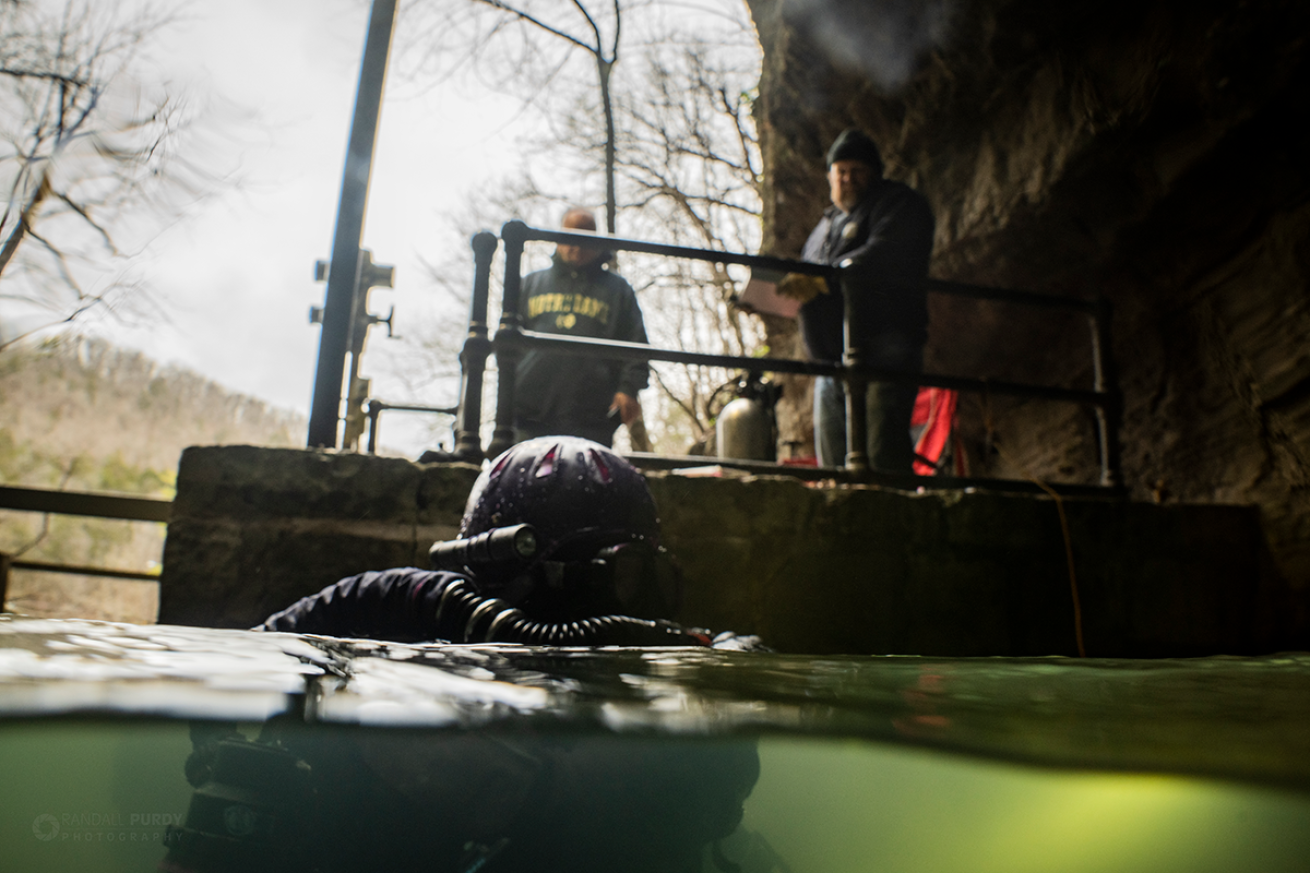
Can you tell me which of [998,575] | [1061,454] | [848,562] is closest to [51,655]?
[848,562]

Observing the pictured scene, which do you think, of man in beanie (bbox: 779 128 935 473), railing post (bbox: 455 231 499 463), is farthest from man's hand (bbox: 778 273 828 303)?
railing post (bbox: 455 231 499 463)

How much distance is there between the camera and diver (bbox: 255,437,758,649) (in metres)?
1.98

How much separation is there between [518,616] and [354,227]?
2361 millimetres

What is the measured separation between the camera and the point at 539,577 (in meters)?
2.18

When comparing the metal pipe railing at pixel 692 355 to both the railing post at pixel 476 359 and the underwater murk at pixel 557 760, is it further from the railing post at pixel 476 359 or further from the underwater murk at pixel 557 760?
the underwater murk at pixel 557 760

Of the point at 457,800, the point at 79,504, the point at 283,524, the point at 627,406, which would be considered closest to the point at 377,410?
the point at 79,504

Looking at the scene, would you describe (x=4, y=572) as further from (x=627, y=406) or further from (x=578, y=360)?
(x=627, y=406)

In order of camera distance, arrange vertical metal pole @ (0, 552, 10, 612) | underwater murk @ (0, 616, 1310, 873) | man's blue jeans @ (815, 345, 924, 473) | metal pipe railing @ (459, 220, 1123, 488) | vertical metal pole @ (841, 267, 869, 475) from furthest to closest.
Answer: vertical metal pole @ (0, 552, 10, 612) → man's blue jeans @ (815, 345, 924, 473) → vertical metal pole @ (841, 267, 869, 475) → metal pipe railing @ (459, 220, 1123, 488) → underwater murk @ (0, 616, 1310, 873)

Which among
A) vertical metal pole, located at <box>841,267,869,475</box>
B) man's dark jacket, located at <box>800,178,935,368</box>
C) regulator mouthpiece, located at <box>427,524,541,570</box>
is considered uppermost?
man's dark jacket, located at <box>800,178,935,368</box>

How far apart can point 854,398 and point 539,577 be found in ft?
6.30

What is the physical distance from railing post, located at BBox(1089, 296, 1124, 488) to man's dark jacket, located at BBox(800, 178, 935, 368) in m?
0.90

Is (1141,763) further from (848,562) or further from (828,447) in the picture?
(828,447)

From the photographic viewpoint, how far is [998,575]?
10.5ft

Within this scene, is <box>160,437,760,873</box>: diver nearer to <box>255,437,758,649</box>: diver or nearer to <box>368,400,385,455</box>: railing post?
<box>255,437,758,649</box>: diver
